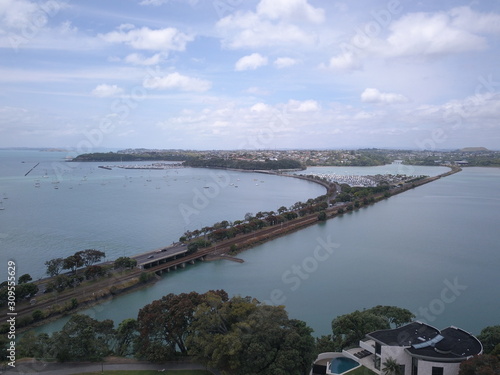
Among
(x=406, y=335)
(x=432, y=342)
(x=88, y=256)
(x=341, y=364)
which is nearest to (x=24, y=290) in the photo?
(x=88, y=256)

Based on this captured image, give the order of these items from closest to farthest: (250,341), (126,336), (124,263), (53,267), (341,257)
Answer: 1. (250,341)
2. (126,336)
3. (53,267)
4. (124,263)
5. (341,257)

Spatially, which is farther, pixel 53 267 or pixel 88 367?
pixel 53 267

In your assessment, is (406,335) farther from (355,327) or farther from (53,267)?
(53,267)

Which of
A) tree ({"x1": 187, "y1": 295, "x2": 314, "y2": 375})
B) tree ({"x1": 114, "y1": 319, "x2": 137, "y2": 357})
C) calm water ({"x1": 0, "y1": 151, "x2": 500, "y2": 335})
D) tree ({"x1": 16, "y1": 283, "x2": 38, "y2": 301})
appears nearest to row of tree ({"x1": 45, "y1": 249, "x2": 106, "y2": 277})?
tree ({"x1": 16, "y1": 283, "x2": 38, "y2": 301})

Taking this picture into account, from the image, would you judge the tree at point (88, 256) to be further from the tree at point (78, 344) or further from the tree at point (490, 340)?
the tree at point (490, 340)

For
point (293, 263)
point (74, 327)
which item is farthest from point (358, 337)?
point (293, 263)

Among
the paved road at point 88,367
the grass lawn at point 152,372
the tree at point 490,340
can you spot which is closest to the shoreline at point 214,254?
the paved road at point 88,367

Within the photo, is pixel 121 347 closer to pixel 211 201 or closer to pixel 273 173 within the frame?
pixel 211 201
